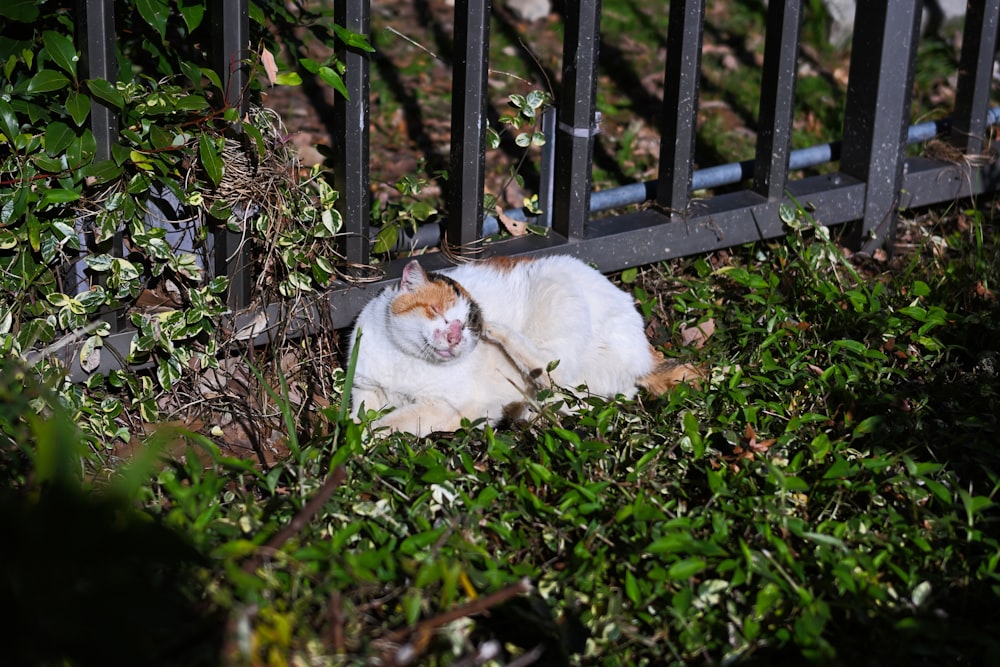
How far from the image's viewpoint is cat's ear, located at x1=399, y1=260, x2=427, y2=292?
2.82 meters

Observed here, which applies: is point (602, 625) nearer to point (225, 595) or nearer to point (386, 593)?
point (386, 593)

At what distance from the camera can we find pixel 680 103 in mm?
3363

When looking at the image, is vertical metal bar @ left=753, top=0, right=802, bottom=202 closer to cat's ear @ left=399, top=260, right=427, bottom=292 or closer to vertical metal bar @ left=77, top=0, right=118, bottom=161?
cat's ear @ left=399, top=260, right=427, bottom=292

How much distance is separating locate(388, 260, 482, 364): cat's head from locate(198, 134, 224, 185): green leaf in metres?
0.55

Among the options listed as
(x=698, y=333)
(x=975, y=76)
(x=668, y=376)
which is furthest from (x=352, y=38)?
(x=975, y=76)

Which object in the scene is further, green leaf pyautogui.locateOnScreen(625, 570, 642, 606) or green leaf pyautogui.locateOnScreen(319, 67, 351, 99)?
green leaf pyautogui.locateOnScreen(319, 67, 351, 99)

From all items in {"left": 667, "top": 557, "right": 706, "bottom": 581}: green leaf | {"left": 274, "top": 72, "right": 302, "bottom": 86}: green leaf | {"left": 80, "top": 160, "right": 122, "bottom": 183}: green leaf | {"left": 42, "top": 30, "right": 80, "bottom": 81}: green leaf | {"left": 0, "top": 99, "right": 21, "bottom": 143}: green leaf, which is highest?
{"left": 42, "top": 30, "right": 80, "bottom": 81}: green leaf

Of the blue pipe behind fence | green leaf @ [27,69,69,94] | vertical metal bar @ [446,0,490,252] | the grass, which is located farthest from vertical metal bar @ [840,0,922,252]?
green leaf @ [27,69,69,94]

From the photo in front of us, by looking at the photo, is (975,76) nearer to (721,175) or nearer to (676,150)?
(721,175)

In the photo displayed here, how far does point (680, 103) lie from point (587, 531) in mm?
1678

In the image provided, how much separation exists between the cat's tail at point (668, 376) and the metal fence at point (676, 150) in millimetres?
507

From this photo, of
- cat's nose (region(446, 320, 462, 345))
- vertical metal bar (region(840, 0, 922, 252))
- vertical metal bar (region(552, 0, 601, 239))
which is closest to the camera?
cat's nose (region(446, 320, 462, 345))

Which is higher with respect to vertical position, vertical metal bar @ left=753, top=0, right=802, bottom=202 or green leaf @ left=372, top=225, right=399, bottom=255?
vertical metal bar @ left=753, top=0, right=802, bottom=202

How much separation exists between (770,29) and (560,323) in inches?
52.9
